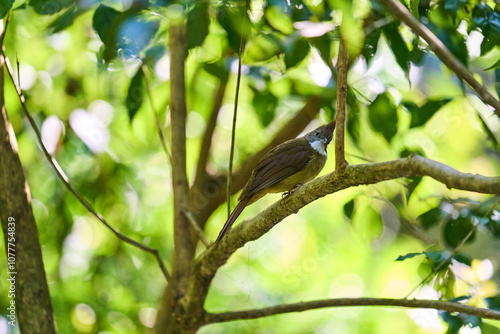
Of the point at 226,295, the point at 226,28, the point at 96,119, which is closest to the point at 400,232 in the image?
the point at 226,295

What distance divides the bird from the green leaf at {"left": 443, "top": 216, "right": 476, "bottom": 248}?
73 centimetres

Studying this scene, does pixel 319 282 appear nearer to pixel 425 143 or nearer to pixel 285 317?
pixel 285 317

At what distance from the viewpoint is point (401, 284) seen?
458 cm

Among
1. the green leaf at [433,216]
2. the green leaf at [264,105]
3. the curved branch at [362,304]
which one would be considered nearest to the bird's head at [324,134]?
the green leaf at [264,105]

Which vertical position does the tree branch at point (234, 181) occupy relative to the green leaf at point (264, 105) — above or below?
below

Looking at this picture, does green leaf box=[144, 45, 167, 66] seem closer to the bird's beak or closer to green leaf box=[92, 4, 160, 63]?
green leaf box=[92, 4, 160, 63]

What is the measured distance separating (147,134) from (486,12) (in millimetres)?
2407

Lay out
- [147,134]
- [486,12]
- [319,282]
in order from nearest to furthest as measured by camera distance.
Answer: [486,12] < [147,134] < [319,282]

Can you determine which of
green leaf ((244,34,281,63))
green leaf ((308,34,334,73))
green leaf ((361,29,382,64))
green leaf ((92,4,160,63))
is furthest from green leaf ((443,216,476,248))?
→ green leaf ((92,4,160,63))

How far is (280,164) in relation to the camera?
2.73 meters

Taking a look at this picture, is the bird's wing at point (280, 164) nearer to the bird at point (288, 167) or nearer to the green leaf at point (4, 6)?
the bird at point (288, 167)

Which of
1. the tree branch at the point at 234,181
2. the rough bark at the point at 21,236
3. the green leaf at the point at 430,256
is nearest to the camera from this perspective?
the green leaf at the point at 430,256

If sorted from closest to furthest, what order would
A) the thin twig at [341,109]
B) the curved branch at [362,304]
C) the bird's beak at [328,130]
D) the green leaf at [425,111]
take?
1. the thin twig at [341,109]
2. the curved branch at [362,304]
3. the green leaf at [425,111]
4. the bird's beak at [328,130]

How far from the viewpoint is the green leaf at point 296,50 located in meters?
2.38
